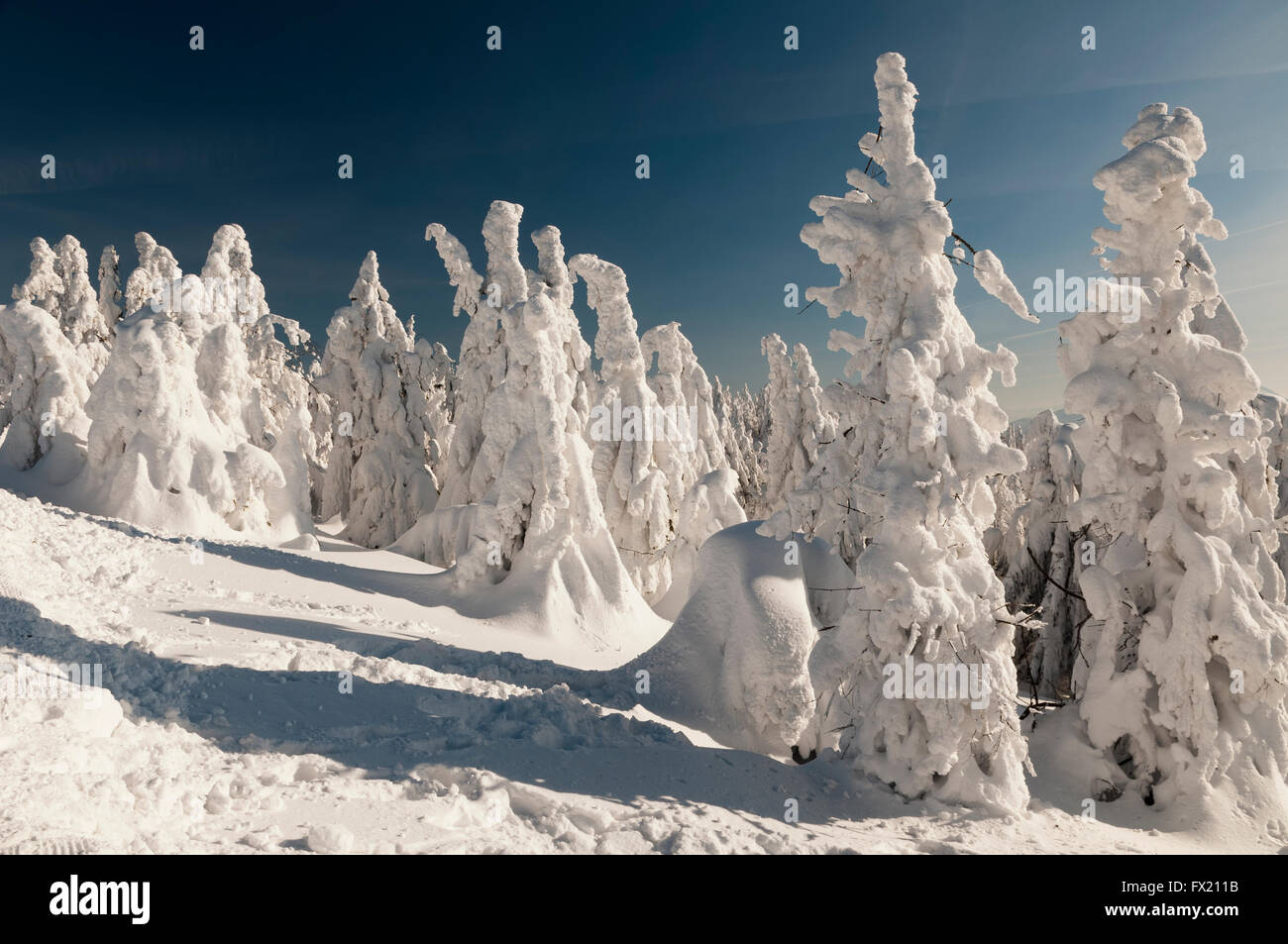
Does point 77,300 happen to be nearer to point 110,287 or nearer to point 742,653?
point 110,287

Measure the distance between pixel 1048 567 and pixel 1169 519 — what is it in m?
13.2

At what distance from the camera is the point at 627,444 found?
22.2 meters

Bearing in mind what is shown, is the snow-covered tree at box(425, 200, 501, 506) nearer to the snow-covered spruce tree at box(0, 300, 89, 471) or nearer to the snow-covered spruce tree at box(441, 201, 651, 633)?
the snow-covered spruce tree at box(441, 201, 651, 633)

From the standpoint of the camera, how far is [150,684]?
705 centimetres

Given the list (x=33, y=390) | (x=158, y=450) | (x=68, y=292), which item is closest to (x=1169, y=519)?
(x=158, y=450)


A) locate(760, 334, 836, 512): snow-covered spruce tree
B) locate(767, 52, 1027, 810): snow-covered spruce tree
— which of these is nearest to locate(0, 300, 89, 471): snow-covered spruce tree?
locate(767, 52, 1027, 810): snow-covered spruce tree

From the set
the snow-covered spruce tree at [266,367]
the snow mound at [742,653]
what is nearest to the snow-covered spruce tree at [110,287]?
the snow-covered spruce tree at [266,367]

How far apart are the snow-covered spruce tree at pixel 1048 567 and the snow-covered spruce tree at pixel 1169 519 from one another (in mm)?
9471

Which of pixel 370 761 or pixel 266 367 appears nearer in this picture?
pixel 370 761

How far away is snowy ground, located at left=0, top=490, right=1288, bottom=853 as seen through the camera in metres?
4.91

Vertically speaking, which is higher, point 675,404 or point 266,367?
point 266,367

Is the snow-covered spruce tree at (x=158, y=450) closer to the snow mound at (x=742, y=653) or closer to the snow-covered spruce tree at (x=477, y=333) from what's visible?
the snow-covered spruce tree at (x=477, y=333)

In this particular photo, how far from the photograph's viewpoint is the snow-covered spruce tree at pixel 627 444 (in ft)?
71.2
